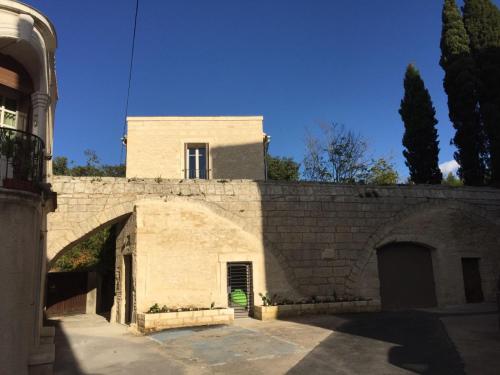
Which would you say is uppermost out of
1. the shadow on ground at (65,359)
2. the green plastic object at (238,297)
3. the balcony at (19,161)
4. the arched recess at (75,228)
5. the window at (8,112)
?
the window at (8,112)

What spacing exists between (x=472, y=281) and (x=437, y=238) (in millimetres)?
1949

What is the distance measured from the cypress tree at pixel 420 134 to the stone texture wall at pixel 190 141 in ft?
22.2

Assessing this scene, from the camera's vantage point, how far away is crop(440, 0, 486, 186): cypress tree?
57.8 feet

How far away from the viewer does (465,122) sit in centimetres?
1795

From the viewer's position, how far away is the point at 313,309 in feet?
38.6

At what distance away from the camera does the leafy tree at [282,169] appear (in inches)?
1316

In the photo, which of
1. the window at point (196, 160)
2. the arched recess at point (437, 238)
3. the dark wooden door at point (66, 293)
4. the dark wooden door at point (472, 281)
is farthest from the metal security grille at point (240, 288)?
the dark wooden door at point (66, 293)

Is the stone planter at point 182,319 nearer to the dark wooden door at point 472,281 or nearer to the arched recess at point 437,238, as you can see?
the arched recess at point 437,238

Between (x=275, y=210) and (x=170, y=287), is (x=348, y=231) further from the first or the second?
(x=170, y=287)

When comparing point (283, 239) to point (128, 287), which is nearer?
point (128, 287)

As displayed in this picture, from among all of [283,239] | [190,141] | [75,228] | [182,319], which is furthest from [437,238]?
[75,228]

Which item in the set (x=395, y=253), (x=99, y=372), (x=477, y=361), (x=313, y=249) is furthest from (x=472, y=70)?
(x=99, y=372)

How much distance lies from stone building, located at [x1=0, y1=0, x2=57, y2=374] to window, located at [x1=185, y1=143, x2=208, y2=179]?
1019cm

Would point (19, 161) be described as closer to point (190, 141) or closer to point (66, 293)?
point (190, 141)
